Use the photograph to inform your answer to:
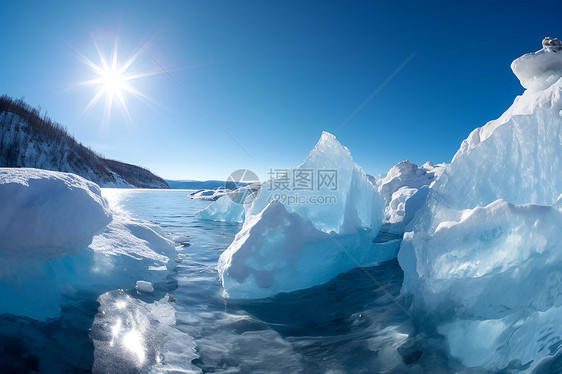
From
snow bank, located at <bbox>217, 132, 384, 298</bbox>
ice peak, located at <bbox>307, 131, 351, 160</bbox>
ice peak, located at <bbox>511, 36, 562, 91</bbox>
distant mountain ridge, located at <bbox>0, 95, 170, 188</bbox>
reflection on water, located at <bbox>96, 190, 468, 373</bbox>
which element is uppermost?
distant mountain ridge, located at <bbox>0, 95, 170, 188</bbox>

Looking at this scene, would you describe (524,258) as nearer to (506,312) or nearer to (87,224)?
(506,312)

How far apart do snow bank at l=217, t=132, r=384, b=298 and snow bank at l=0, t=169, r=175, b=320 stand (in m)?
1.93

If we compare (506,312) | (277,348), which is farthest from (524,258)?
(277,348)

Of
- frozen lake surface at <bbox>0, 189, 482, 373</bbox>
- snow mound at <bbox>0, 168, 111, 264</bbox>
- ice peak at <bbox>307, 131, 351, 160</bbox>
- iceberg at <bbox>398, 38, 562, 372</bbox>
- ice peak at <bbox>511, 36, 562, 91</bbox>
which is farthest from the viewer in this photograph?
ice peak at <bbox>307, 131, 351, 160</bbox>

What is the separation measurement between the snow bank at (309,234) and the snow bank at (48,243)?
6.35 ft

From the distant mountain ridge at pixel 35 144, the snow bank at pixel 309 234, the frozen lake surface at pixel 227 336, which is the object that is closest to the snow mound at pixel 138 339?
the frozen lake surface at pixel 227 336

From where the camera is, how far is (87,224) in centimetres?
306

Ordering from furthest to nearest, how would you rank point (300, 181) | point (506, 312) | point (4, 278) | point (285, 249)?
1. point (300, 181)
2. point (285, 249)
3. point (4, 278)
4. point (506, 312)

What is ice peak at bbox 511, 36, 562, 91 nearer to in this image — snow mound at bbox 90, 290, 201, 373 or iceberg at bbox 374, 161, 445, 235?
iceberg at bbox 374, 161, 445, 235

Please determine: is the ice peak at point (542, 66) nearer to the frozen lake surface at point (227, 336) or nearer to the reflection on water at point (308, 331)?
the reflection on water at point (308, 331)

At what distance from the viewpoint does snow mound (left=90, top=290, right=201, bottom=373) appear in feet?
7.52

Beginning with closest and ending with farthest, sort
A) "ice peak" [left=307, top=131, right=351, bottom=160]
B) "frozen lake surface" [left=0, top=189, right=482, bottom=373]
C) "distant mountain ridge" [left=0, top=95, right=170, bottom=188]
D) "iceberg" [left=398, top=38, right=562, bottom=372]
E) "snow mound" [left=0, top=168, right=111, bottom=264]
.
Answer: "iceberg" [left=398, top=38, right=562, bottom=372] → "frozen lake surface" [left=0, top=189, right=482, bottom=373] → "snow mound" [left=0, top=168, right=111, bottom=264] → "ice peak" [left=307, top=131, right=351, bottom=160] → "distant mountain ridge" [left=0, top=95, right=170, bottom=188]

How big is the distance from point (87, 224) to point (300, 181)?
13.5 feet

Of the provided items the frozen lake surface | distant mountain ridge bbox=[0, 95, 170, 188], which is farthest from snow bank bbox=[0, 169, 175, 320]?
distant mountain ridge bbox=[0, 95, 170, 188]
